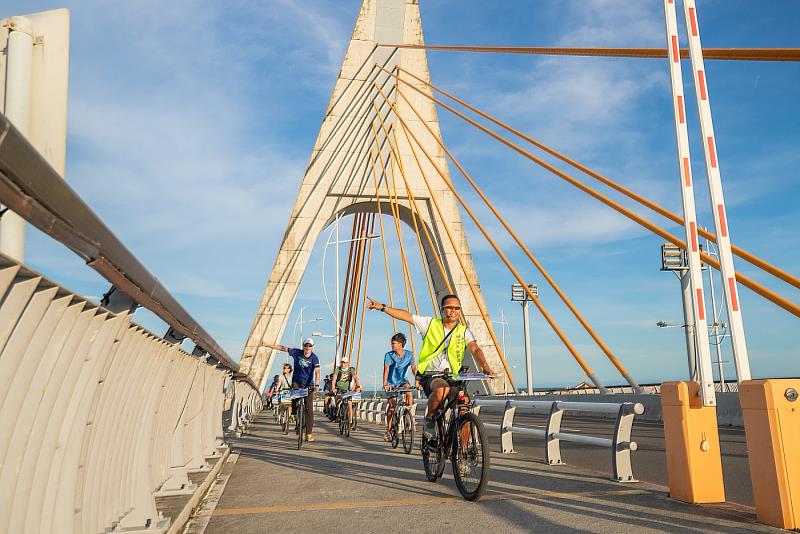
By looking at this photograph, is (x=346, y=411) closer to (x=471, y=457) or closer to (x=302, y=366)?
(x=302, y=366)

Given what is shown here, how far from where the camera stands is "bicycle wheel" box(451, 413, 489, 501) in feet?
19.2

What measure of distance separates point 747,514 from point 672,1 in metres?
4.20

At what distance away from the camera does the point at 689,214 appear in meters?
6.08

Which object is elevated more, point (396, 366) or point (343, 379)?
point (343, 379)

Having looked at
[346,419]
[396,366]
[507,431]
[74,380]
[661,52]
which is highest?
[661,52]

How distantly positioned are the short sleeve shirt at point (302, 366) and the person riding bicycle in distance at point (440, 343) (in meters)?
5.74

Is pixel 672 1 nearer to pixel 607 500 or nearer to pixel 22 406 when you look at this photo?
pixel 607 500

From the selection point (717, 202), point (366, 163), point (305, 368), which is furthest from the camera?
point (366, 163)

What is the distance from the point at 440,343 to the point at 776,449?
317 cm

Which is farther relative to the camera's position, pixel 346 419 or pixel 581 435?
pixel 346 419

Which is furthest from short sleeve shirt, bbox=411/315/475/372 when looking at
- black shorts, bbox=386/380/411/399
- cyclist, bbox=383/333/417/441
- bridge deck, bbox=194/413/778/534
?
cyclist, bbox=383/333/417/441

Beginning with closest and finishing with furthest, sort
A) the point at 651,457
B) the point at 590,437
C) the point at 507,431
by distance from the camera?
the point at 590,437, the point at 651,457, the point at 507,431

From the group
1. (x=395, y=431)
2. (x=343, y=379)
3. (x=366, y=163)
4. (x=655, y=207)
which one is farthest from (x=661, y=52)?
(x=366, y=163)

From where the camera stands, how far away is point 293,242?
88.3 ft
